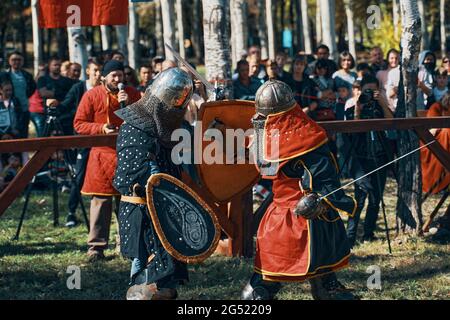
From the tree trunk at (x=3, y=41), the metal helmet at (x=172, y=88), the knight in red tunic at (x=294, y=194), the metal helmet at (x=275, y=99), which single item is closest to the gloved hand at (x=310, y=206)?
the knight in red tunic at (x=294, y=194)

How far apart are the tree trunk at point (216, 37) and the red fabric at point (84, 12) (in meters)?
0.86

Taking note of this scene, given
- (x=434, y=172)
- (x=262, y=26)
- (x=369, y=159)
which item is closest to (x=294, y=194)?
(x=369, y=159)

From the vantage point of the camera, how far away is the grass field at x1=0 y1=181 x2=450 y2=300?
24.5ft

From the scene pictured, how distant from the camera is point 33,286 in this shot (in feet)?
25.7

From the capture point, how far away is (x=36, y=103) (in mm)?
14359

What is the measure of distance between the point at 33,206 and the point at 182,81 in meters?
5.76

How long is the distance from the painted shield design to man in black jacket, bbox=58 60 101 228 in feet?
10.6

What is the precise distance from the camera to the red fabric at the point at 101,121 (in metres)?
8.62

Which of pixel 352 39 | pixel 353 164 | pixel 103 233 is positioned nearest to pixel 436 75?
pixel 353 164

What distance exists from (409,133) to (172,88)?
11.4ft

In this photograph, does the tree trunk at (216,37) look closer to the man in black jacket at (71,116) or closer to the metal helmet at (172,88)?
the man in black jacket at (71,116)

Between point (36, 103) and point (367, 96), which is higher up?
point (36, 103)

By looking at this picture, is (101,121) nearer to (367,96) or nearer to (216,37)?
(216,37)
